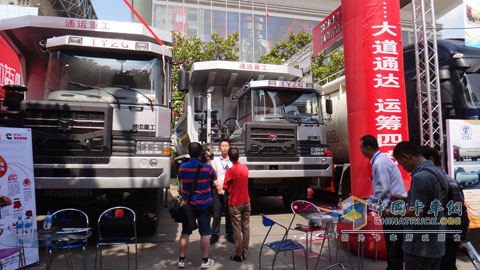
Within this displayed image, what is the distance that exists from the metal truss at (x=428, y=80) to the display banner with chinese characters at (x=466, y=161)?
828mm

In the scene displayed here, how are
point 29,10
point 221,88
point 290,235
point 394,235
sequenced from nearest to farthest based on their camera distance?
point 394,235, point 290,235, point 221,88, point 29,10

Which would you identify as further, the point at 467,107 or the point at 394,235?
the point at 467,107

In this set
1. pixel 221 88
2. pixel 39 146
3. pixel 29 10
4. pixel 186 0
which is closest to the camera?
pixel 39 146

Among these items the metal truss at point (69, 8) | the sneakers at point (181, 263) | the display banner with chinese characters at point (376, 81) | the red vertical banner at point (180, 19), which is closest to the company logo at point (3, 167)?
the sneakers at point (181, 263)

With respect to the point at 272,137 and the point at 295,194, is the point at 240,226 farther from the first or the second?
the point at 295,194

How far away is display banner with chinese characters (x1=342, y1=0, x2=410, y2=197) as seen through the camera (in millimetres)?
4453

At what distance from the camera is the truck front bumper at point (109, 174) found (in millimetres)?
4406

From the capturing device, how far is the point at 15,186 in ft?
12.4

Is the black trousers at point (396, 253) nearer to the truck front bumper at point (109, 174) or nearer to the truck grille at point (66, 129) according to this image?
the truck front bumper at point (109, 174)

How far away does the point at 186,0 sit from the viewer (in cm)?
3284

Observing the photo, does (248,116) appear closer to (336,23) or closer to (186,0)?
(336,23)

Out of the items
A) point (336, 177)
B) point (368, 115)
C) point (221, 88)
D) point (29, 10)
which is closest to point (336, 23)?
point (221, 88)

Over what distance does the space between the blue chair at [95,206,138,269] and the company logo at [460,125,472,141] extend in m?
4.68

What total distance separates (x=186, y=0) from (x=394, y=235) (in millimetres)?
33763
